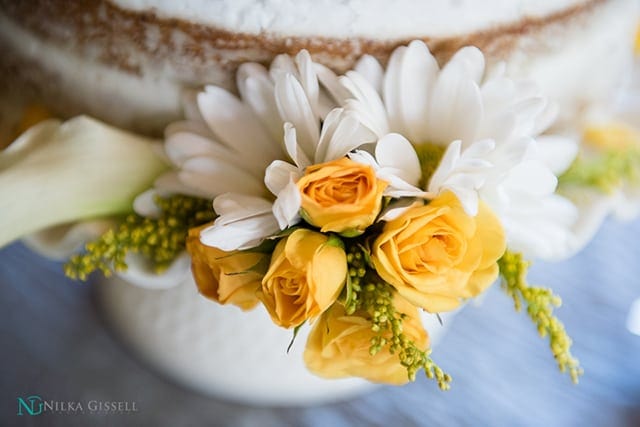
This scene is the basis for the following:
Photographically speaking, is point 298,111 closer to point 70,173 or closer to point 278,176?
point 278,176

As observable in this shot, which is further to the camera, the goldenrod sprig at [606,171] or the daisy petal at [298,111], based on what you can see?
the goldenrod sprig at [606,171]

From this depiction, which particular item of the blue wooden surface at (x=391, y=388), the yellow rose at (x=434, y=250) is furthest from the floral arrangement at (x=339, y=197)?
the blue wooden surface at (x=391, y=388)

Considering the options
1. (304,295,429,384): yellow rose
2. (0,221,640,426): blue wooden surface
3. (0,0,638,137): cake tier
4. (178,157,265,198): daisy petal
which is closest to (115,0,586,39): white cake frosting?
(0,0,638,137): cake tier

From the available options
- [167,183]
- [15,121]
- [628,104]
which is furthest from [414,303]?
[628,104]

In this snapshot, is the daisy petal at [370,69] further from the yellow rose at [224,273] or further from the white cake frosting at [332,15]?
the yellow rose at [224,273]

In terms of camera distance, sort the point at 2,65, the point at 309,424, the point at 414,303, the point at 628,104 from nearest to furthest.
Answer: the point at 414,303 → the point at 2,65 → the point at 309,424 → the point at 628,104

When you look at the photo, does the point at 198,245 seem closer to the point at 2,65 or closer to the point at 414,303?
the point at 414,303

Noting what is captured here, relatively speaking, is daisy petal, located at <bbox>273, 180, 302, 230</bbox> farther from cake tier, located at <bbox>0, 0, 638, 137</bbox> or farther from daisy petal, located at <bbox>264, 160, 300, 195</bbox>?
cake tier, located at <bbox>0, 0, 638, 137</bbox>
